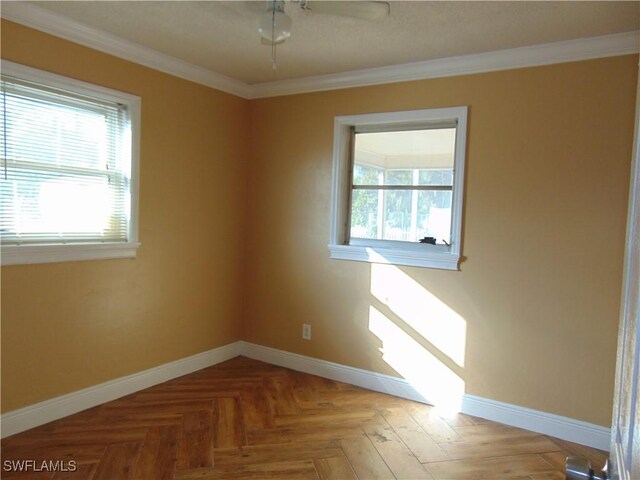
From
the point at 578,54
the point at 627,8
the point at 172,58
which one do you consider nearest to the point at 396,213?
the point at 578,54

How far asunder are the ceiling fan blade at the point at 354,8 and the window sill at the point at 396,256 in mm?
1666

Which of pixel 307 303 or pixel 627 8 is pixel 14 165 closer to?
pixel 307 303

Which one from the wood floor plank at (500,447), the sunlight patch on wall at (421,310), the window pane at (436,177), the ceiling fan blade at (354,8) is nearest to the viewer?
the ceiling fan blade at (354,8)

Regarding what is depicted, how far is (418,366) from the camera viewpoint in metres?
3.26

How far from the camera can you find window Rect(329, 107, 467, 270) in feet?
10.4

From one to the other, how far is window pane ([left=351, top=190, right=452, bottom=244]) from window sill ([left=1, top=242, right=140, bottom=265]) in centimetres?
173

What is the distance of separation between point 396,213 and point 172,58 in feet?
6.64

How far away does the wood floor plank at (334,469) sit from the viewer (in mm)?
2291

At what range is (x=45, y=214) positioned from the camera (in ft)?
8.77

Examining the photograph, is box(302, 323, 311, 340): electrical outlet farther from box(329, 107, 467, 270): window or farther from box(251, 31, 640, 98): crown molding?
box(251, 31, 640, 98): crown molding

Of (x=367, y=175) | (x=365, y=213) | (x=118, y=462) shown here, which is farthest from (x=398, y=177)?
(x=118, y=462)

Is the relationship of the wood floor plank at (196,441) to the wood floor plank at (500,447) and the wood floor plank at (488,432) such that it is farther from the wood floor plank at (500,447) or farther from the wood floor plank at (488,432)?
the wood floor plank at (488,432)

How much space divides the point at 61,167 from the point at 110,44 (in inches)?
34.1

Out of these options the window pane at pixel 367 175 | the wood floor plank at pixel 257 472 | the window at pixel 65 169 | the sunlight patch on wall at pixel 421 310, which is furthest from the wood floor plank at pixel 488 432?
the window at pixel 65 169
